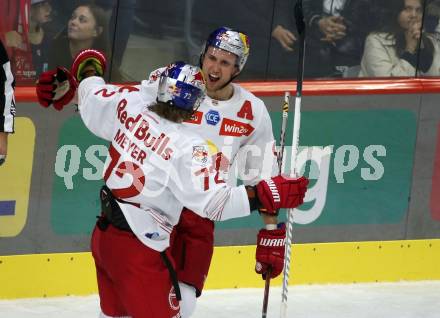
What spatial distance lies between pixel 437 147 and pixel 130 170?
306cm

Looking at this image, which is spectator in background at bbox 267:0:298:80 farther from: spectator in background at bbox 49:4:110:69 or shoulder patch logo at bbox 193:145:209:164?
shoulder patch logo at bbox 193:145:209:164


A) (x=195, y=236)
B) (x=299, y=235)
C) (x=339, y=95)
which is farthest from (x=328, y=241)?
(x=195, y=236)

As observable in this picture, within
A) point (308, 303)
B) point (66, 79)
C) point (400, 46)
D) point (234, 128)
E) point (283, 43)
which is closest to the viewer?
point (66, 79)

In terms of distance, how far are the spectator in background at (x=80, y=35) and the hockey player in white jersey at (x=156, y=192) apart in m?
1.59

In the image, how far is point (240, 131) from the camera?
5.14 meters

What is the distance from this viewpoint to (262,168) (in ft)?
16.8

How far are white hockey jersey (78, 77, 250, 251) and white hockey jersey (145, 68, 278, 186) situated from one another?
41cm

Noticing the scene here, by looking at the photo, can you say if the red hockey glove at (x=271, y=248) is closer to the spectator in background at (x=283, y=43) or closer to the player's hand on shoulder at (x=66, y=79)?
the player's hand on shoulder at (x=66, y=79)

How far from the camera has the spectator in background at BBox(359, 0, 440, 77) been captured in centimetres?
707

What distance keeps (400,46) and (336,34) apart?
415 mm

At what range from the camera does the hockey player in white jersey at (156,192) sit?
14.6 ft

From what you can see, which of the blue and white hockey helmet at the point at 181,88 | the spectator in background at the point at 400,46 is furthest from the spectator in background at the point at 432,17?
the blue and white hockey helmet at the point at 181,88

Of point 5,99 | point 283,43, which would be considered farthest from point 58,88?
point 283,43

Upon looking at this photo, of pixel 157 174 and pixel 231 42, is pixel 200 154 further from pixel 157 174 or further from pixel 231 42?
pixel 231 42
